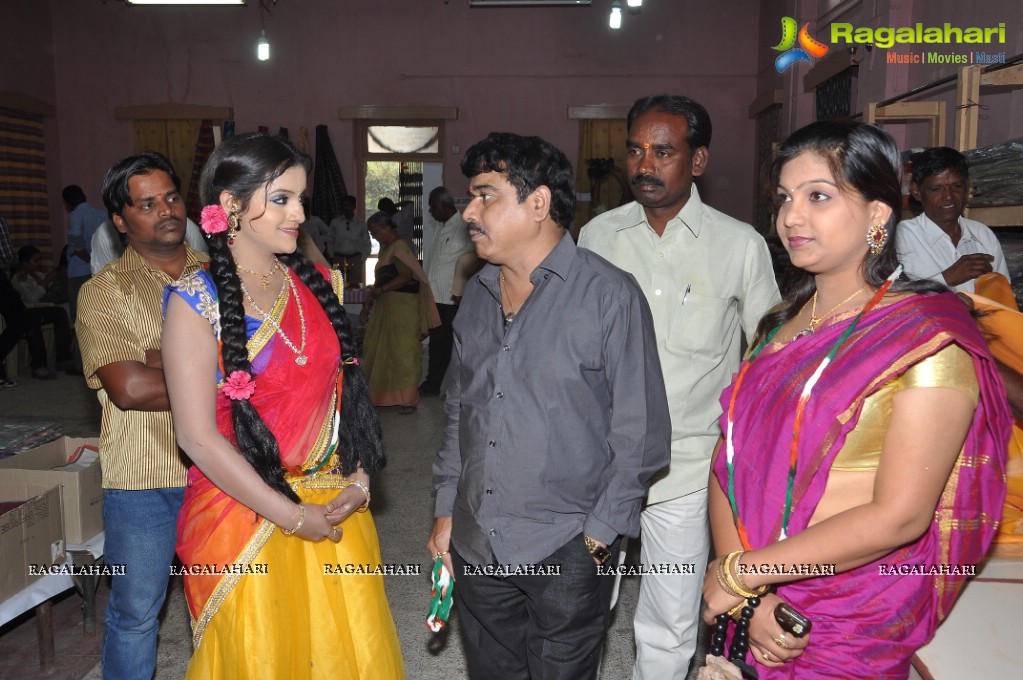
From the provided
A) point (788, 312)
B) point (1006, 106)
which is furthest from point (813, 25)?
point (788, 312)

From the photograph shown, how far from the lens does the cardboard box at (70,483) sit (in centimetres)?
287

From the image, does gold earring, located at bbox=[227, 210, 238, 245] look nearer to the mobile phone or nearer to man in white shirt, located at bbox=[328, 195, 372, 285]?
the mobile phone

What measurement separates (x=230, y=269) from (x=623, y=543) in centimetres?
110

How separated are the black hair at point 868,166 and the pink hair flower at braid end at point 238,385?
119cm

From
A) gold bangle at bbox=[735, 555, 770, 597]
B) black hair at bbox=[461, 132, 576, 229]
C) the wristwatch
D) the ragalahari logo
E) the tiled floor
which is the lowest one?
the tiled floor

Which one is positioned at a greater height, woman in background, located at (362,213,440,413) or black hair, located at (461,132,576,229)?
black hair, located at (461,132,576,229)

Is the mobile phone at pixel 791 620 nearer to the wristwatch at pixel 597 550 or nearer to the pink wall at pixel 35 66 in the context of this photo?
the wristwatch at pixel 597 550

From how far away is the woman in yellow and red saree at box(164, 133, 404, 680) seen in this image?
1.71 metres

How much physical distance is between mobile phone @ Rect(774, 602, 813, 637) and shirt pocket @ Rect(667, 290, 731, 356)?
892mm

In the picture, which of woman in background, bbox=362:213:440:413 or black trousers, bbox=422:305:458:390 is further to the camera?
black trousers, bbox=422:305:458:390

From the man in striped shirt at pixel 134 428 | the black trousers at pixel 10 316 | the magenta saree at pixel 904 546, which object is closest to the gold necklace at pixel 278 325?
the man in striped shirt at pixel 134 428

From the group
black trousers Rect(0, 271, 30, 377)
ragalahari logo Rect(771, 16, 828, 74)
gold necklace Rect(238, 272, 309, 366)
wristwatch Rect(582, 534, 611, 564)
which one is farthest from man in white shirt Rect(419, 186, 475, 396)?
wristwatch Rect(582, 534, 611, 564)

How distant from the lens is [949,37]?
6078 mm

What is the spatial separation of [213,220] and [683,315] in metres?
1.24
